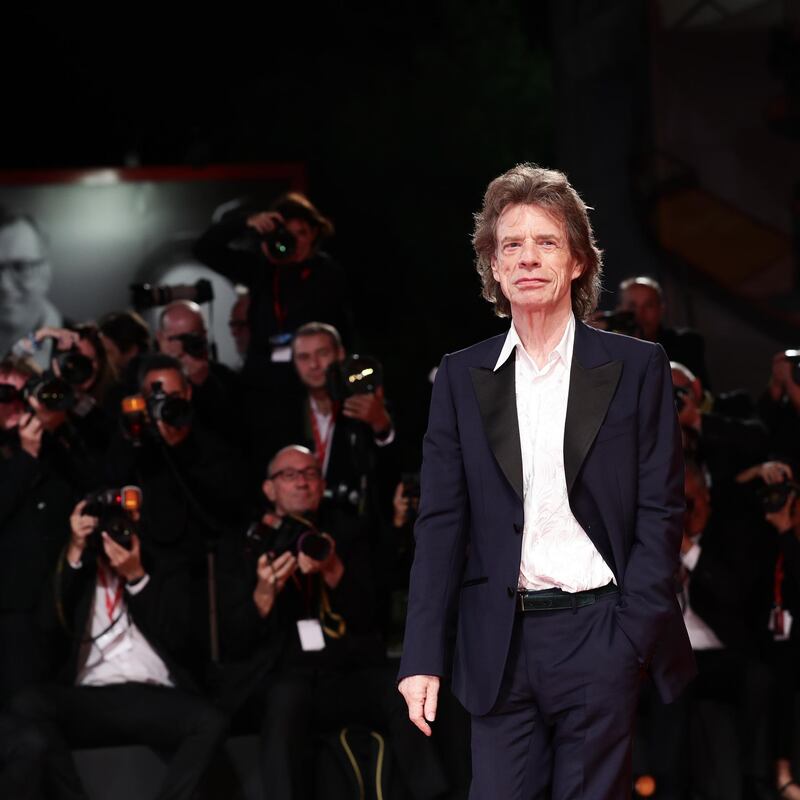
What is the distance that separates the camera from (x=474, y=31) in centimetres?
A: 803

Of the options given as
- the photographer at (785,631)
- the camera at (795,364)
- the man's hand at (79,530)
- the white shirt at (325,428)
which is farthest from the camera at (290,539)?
the camera at (795,364)

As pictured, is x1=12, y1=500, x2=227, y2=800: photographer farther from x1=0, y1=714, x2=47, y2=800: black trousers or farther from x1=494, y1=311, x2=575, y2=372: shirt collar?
x1=494, y1=311, x2=575, y2=372: shirt collar

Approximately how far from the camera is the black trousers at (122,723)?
415 centimetres

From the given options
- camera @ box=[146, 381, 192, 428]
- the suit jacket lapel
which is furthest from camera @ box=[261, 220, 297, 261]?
the suit jacket lapel

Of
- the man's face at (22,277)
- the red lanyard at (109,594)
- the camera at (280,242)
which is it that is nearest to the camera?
the red lanyard at (109,594)

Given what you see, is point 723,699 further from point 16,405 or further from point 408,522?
point 16,405

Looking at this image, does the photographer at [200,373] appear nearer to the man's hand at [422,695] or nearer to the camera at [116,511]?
the camera at [116,511]

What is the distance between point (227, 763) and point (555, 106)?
4.16m

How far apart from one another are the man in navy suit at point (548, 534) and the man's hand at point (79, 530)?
2251 mm

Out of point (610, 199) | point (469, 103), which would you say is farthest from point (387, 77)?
point (610, 199)

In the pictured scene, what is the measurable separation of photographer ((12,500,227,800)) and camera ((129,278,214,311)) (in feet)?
4.53

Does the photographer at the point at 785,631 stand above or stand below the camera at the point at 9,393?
below

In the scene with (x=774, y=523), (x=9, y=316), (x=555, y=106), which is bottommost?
(x=774, y=523)

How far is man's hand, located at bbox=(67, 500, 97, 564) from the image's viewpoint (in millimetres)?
4422
